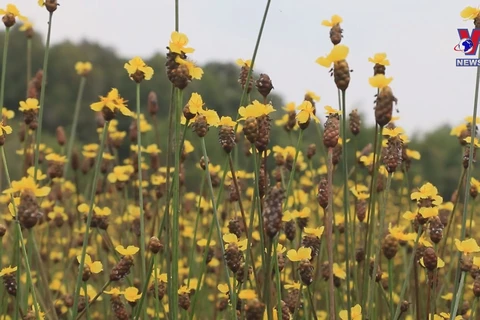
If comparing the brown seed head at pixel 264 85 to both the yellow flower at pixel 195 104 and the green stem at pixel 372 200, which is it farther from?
the green stem at pixel 372 200

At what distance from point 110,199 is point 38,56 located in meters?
15.5

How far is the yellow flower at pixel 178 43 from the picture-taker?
117cm

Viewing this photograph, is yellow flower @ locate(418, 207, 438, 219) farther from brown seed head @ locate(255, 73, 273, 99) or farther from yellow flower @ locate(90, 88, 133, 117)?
yellow flower @ locate(90, 88, 133, 117)

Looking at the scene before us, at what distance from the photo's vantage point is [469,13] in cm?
154

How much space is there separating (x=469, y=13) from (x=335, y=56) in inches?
23.7

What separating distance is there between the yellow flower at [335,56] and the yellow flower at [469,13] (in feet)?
1.92

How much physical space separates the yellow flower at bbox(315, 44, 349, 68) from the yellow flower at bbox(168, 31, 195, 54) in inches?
9.8

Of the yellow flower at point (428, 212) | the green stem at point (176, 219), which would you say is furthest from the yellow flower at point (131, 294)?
the yellow flower at point (428, 212)

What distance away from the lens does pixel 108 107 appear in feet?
3.92

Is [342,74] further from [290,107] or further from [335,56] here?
[290,107]

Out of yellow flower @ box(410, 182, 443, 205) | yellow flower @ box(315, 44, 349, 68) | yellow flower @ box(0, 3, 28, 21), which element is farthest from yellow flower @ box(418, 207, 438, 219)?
yellow flower @ box(0, 3, 28, 21)

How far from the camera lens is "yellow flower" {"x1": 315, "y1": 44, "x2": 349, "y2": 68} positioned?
43.4 inches

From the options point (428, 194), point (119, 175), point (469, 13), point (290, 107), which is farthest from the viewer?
point (119, 175)

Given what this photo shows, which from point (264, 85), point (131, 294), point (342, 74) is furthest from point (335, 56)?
point (131, 294)
